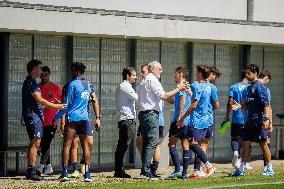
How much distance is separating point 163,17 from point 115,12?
1367 millimetres

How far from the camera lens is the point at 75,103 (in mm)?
17688

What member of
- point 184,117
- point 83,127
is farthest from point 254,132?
point 83,127

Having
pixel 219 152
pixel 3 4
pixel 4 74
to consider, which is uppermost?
pixel 3 4

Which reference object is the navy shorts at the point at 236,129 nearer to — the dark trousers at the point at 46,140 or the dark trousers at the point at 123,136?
the dark trousers at the point at 123,136

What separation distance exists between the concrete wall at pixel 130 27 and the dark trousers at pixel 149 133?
2197mm

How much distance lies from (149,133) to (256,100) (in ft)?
7.24

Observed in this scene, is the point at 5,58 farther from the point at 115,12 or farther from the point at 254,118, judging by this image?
the point at 254,118

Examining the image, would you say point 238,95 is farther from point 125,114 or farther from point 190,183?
point 190,183

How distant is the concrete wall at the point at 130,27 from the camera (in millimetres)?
17828

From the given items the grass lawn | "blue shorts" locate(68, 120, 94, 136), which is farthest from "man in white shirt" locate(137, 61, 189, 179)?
"blue shorts" locate(68, 120, 94, 136)

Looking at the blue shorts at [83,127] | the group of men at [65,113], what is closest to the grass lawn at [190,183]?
the group of men at [65,113]

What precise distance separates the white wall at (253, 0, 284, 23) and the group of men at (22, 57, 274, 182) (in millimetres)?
4411

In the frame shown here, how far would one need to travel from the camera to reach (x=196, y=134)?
18281 mm

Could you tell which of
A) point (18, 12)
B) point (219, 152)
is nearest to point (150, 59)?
point (219, 152)
